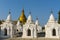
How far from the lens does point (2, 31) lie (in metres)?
25.1

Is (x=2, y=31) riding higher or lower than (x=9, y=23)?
lower

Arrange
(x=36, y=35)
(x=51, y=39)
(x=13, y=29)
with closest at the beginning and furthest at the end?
(x=51, y=39) → (x=36, y=35) → (x=13, y=29)

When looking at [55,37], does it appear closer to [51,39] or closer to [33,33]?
[51,39]

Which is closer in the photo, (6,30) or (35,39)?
(35,39)

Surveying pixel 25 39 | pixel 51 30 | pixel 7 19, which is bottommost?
pixel 25 39

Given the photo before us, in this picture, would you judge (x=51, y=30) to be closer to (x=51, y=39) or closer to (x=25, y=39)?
(x=51, y=39)

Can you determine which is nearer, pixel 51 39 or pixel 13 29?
pixel 51 39

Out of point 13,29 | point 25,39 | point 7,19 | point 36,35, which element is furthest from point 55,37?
point 7,19

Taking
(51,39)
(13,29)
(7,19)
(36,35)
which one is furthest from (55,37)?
(7,19)

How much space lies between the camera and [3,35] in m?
24.9

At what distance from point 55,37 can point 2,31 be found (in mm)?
9961

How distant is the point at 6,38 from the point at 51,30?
832cm

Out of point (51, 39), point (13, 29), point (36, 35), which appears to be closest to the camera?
point (51, 39)

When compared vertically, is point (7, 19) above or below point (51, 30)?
above
